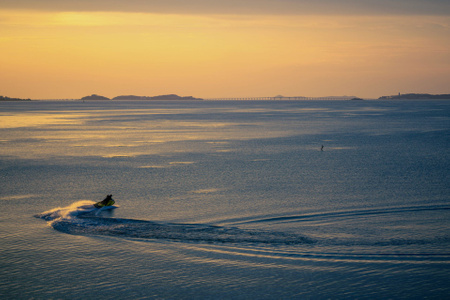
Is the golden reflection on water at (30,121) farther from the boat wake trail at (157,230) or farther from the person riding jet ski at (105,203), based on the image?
the boat wake trail at (157,230)

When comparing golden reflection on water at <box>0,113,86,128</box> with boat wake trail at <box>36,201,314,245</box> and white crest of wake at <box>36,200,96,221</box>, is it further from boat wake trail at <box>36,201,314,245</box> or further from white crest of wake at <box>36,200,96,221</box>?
boat wake trail at <box>36,201,314,245</box>

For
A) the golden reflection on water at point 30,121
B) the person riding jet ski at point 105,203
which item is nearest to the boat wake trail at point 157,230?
the person riding jet ski at point 105,203

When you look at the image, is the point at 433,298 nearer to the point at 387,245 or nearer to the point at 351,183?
the point at 387,245

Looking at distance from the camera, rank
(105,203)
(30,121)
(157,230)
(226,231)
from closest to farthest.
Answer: (226,231) < (157,230) < (105,203) < (30,121)

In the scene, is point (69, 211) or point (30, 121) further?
point (30, 121)

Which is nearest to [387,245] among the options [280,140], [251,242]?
[251,242]

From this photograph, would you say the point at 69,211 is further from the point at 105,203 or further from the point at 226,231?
the point at 226,231

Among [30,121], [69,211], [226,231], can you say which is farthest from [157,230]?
[30,121]

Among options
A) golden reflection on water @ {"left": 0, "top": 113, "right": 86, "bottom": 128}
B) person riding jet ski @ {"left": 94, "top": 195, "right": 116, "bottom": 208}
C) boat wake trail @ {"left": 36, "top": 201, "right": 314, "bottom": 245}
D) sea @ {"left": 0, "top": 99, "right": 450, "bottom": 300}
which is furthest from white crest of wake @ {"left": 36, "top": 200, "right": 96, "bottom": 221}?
golden reflection on water @ {"left": 0, "top": 113, "right": 86, "bottom": 128}

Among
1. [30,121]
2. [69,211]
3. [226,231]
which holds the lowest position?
[226,231]
